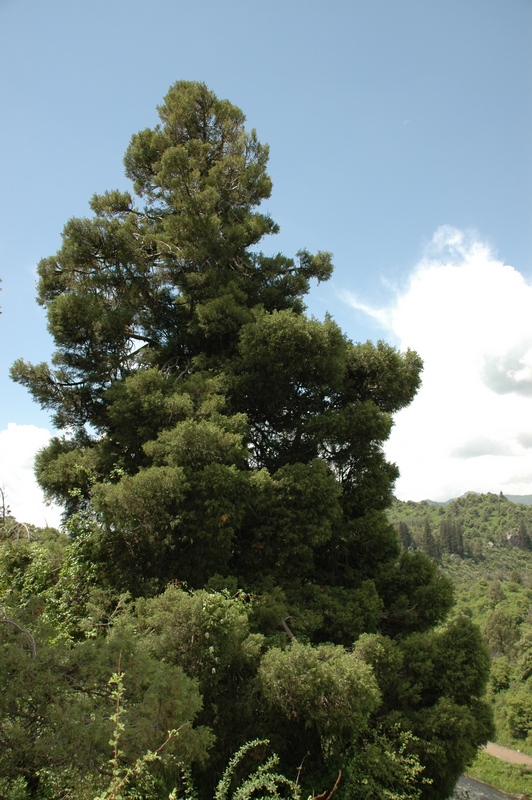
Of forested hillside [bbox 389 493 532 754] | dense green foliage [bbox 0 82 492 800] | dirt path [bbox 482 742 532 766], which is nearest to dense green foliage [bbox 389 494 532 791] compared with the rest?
forested hillside [bbox 389 493 532 754]

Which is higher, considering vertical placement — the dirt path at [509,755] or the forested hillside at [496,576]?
the forested hillside at [496,576]

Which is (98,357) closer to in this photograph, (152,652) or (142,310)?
(142,310)

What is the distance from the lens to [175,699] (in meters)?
4.66

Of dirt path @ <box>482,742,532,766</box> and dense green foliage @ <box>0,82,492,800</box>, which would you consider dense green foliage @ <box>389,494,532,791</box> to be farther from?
dense green foliage @ <box>0,82,492,800</box>

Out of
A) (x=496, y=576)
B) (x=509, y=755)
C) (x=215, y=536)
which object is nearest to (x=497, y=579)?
(x=496, y=576)

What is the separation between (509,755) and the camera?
1736 inches

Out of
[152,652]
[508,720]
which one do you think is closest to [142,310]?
[152,652]

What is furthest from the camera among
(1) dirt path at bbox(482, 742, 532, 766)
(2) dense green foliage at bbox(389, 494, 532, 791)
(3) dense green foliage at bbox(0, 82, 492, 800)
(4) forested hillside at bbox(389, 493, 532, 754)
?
(4) forested hillside at bbox(389, 493, 532, 754)

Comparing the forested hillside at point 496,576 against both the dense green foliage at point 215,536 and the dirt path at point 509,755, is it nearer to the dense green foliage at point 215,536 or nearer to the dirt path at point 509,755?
the dirt path at point 509,755

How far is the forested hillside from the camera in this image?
164 ft

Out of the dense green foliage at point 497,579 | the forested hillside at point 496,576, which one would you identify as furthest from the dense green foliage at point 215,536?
the dense green foliage at point 497,579

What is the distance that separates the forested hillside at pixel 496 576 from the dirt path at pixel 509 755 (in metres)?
0.88

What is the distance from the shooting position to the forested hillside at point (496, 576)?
5012 cm

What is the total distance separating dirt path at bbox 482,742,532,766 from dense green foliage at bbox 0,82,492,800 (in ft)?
147
